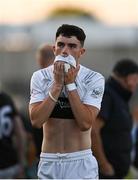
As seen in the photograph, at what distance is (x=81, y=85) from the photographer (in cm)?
649

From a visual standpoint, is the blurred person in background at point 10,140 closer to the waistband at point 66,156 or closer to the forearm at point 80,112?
the waistband at point 66,156

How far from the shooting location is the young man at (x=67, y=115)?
6289mm

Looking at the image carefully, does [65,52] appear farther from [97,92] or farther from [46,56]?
[46,56]

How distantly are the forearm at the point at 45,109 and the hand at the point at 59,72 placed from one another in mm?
45

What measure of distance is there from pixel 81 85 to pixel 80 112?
12.8 inches

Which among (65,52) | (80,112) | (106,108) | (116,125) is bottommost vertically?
(116,125)

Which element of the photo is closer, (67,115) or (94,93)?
(67,115)

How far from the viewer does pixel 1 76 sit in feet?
105

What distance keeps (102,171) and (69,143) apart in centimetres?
211

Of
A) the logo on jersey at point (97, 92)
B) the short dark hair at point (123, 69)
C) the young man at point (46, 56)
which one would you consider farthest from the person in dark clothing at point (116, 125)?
the logo on jersey at point (97, 92)

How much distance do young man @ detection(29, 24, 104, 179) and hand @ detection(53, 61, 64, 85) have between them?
0.03 meters

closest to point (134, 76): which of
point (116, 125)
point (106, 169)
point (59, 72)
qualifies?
point (116, 125)

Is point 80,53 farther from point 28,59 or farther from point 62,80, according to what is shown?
point 28,59

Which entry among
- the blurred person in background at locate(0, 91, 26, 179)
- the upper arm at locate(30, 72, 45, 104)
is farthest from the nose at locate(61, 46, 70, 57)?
the blurred person in background at locate(0, 91, 26, 179)
